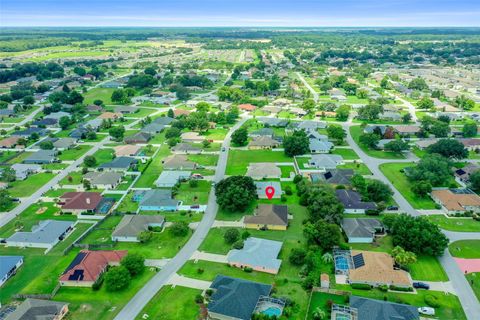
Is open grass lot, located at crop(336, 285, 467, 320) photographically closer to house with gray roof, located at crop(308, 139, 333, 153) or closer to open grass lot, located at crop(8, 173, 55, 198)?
house with gray roof, located at crop(308, 139, 333, 153)

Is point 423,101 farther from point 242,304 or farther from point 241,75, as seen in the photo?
point 242,304

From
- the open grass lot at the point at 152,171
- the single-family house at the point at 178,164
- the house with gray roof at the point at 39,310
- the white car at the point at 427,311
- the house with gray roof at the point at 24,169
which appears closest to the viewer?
the house with gray roof at the point at 39,310

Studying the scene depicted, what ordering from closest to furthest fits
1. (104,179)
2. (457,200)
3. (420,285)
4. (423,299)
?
(423,299)
(420,285)
(457,200)
(104,179)

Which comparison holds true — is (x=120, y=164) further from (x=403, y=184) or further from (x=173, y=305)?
(x=403, y=184)

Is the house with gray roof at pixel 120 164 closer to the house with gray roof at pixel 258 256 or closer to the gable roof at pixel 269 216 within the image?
the gable roof at pixel 269 216

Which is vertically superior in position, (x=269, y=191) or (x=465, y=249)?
(x=269, y=191)

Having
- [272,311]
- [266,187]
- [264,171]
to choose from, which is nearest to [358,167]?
[264,171]

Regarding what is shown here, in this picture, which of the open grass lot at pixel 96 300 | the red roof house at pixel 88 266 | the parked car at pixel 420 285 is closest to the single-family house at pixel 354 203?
the parked car at pixel 420 285
